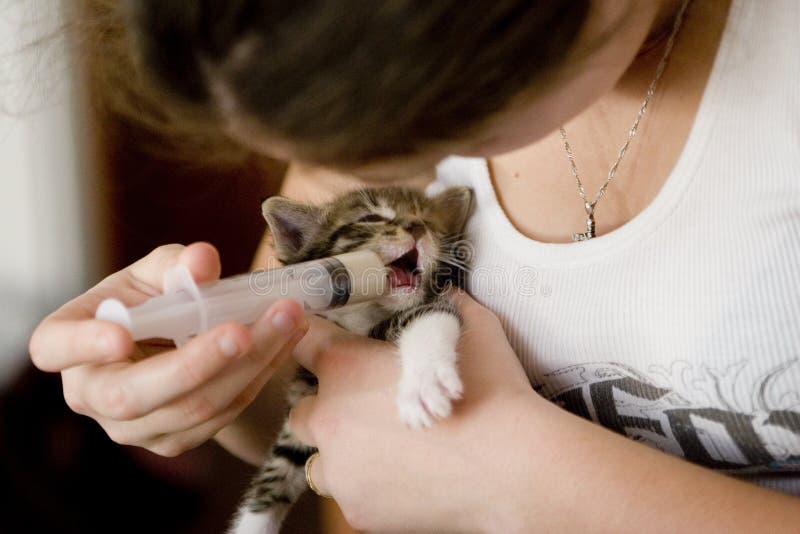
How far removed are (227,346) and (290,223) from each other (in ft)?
2.02

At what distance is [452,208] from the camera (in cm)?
119

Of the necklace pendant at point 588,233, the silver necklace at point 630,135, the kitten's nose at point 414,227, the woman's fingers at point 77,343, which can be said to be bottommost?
the woman's fingers at point 77,343

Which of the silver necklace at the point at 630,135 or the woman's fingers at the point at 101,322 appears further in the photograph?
the silver necklace at the point at 630,135

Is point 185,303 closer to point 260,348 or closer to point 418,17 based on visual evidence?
point 260,348

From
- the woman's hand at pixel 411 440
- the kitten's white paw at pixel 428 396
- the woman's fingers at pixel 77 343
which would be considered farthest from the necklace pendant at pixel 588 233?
the woman's fingers at pixel 77 343

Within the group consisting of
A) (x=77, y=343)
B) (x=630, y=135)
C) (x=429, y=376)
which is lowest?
(x=429, y=376)

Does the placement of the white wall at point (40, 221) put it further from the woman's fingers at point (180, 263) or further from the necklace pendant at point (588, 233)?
the necklace pendant at point (588, 233)

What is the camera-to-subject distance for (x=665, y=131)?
90 centimetres

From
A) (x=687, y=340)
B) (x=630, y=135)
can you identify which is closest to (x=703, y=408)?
(x=687, y=340)

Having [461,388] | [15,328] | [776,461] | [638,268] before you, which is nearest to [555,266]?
[638,268]

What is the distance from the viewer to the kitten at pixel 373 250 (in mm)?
1125

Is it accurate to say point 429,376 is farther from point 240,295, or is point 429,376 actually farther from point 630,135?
point 630,135

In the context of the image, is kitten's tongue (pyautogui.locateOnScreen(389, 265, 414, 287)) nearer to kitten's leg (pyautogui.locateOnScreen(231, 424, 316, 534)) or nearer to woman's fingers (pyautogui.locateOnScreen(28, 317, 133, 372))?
kitten's leg (pyautogui.locateOnScreen(231, 424, 316, 534))

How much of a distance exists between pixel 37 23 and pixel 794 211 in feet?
3.32
